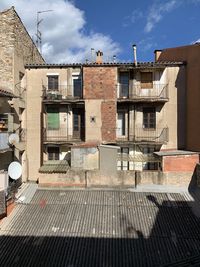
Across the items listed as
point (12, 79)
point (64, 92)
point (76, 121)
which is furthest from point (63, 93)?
point (12, 79)

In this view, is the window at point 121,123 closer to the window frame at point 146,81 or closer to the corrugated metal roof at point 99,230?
the window frame at point 146,81

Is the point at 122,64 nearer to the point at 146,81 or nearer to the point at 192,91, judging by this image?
the point at 146,81

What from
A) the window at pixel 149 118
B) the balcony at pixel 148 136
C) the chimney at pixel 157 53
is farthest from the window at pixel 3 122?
the chimney at pixel 157 53

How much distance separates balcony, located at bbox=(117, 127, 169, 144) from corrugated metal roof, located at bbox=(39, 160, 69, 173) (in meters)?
4.96

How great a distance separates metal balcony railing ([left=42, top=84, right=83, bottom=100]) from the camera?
23.0 meters

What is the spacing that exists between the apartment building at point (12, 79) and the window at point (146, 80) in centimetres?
971

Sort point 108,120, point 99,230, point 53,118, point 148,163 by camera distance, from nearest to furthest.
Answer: point 99,230, point 108,120, point 148,163, point 53,118

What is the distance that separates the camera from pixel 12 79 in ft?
69.1

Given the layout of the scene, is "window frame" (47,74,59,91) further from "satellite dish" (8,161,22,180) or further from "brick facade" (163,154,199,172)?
"brick facade" (163,154,199,172)

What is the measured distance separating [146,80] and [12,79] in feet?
34.7

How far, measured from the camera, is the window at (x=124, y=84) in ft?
77.1

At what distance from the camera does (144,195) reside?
1933cm

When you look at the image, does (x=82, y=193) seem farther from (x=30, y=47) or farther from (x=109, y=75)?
(x=30, y=47)

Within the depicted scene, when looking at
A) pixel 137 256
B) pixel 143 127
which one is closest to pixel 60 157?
pixel 143 127
